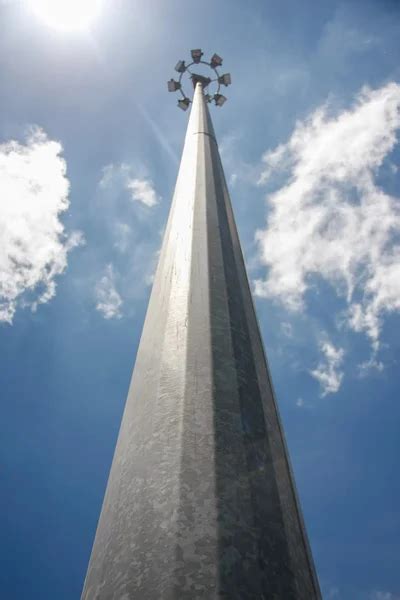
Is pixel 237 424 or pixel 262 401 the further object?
pixel 262 401

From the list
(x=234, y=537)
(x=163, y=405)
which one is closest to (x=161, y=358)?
(x=163, y=405)

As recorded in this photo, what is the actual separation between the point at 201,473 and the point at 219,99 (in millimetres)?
15604

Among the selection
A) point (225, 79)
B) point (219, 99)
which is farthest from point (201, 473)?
point (225, 79)

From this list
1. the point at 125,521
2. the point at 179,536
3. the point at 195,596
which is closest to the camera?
the point at 195,596

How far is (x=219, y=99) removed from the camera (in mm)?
15523

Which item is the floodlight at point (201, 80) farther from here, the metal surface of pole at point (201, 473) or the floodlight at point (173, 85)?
the metal surface of pole at point (201, 473)

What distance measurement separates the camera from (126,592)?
2.00 metres

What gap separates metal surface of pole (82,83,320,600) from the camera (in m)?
2.06

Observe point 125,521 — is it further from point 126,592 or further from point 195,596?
point 195,596

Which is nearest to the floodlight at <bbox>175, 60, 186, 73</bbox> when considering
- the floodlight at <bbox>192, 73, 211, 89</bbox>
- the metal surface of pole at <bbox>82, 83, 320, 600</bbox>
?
the floodlight at <bbox>192, 73, 211, 89</bbox>

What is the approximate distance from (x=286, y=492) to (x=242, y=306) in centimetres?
180

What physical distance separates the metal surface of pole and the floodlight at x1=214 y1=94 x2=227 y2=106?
13.3 m

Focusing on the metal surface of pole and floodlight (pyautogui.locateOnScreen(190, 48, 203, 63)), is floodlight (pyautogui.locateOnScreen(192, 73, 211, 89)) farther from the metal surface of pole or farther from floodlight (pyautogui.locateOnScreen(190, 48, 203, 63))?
the metal surface of pole

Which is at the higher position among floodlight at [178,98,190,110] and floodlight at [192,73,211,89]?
floodlight at [192,73,211,89]
